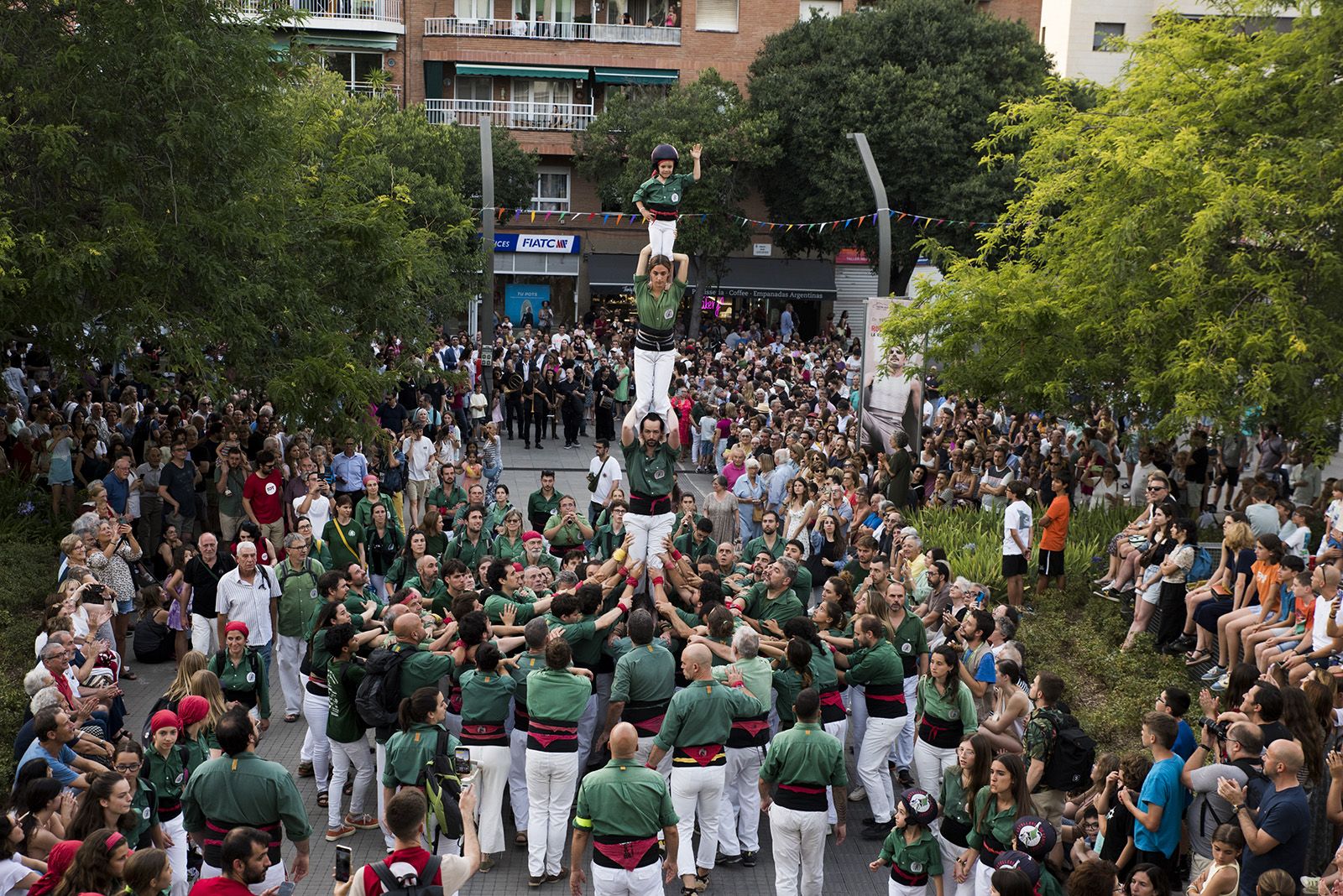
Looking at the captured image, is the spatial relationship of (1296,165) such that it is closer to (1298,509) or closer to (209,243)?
(1298,509)

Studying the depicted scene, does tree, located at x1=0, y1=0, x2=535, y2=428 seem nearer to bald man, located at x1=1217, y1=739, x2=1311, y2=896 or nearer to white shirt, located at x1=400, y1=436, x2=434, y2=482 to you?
white shirt, located at x1=400, y1=436, x2=434, y2=482

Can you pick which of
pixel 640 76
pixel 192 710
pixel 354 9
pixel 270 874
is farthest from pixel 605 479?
pixel 354 9

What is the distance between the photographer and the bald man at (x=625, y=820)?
750 cm

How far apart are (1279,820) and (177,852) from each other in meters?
6.51

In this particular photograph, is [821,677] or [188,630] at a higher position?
[821,677]

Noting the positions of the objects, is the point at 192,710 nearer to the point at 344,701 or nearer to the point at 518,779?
the point at 344,701

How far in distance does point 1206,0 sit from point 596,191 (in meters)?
29.7

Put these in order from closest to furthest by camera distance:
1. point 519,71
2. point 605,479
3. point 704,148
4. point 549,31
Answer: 1. point 605,479
2. point 704,148
3. point 519,71
4. point 549,31

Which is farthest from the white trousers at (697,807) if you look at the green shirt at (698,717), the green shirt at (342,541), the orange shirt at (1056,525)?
the orange shirt at (1056,525)

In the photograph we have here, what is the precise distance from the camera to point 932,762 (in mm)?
9273

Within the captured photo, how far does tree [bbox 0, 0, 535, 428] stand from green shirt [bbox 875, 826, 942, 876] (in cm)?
986

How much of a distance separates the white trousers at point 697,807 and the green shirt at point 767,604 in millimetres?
1981

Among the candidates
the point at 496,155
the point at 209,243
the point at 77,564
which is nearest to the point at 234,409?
the point at 209,243

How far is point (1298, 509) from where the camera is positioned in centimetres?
1279
